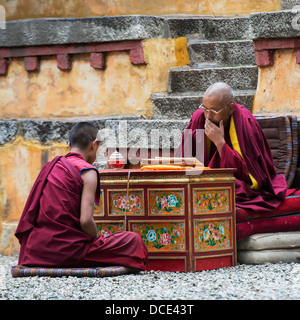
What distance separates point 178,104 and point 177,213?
2.18 metres

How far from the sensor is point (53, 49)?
6766 millimetres

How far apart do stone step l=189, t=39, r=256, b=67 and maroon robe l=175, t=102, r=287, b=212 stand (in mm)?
1982

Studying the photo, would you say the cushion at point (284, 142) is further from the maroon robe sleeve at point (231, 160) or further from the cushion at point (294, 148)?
the maroon robe sleeve at point (231, 160)

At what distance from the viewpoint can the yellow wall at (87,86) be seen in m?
6.64

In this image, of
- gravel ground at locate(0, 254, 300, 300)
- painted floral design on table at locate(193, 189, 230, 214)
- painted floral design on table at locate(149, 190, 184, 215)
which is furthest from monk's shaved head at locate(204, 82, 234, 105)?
gravel ground at locate(0, 254, 300, 300)

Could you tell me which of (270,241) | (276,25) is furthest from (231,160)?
(276,25)

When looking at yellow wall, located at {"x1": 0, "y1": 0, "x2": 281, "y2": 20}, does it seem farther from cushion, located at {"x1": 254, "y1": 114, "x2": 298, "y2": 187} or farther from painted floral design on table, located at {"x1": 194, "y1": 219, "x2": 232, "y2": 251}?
painted floral design on table, located at {"x1": 194, "y1": 219, "x2": 232, "y2": 251}

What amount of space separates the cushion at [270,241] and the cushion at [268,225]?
0.04 metres

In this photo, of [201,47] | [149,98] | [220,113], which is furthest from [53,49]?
[220,113]

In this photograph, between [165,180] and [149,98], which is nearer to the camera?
[165,180]

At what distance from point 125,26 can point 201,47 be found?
1044mm

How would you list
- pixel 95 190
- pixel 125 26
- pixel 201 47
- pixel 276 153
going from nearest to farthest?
pixel 95 190 < pixel 276 153 < pixel 125 26 < pixel 201 47
